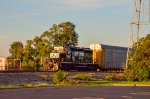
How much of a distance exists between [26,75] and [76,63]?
20.8 m

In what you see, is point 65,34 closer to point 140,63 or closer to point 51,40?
point 51,40

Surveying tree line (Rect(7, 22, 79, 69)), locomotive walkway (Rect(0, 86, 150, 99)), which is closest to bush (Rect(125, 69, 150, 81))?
locomotive walkway (Rect(0, 86, 150, 99))

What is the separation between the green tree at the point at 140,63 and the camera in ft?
122

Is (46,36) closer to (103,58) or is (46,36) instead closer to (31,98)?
(103,58)

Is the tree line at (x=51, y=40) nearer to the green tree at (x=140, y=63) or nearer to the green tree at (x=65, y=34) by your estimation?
the green tree at (x=65, y=34)

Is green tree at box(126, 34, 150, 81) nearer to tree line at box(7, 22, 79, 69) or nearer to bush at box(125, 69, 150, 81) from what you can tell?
bush at box(125, 69, 150, 81)

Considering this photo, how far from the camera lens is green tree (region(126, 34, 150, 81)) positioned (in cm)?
3725

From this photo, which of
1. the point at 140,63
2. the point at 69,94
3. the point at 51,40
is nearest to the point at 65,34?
the point at 51,40

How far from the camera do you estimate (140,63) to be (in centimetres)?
3794

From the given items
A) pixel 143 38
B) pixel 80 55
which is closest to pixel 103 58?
pixel 80 55

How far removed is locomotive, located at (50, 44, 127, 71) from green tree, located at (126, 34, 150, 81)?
54.1 feet

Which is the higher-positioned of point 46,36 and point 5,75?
point 46,36

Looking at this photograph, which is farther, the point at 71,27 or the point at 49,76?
the point at 71,27

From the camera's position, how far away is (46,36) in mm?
83375
